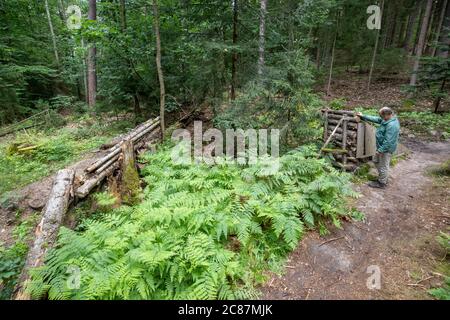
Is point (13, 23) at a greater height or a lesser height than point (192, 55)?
greater

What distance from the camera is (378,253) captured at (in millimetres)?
4371

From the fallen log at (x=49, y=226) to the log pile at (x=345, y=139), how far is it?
23.0 feet

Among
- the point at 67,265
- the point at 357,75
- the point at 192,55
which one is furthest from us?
the point at 357,75

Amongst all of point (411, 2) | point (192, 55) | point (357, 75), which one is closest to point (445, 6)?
point (411, 2)

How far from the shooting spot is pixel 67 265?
3.79m

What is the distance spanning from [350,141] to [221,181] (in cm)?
448

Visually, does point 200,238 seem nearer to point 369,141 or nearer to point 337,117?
point 369,141

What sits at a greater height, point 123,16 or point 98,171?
point 123,16

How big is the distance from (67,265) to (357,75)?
23.6 m

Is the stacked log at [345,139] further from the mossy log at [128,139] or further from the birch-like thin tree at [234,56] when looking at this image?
the mossy log at [128,139]

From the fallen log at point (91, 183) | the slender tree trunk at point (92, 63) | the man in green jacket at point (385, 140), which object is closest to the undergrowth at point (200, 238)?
the fallen log at point (91, 183)

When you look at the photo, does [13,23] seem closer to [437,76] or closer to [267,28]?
[267,28]

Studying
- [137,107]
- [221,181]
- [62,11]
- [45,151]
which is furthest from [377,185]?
[62,11]

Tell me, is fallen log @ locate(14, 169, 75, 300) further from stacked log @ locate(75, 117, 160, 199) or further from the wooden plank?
the wooden plank
